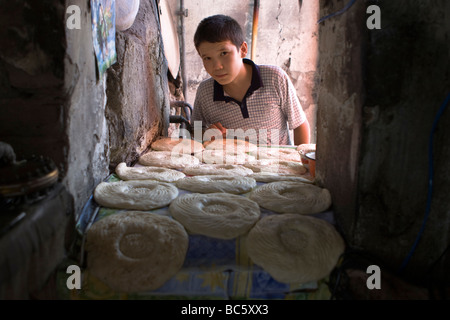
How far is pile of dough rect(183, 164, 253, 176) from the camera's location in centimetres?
201

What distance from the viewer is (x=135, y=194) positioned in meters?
1.59

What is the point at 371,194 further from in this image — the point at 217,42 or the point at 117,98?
the point at 217,42

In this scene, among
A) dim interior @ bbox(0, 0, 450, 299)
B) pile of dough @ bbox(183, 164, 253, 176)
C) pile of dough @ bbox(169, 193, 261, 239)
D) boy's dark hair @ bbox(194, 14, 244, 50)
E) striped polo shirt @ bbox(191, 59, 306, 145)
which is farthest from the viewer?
striped polo shirt @ bbox(191, 59, 306, 145)

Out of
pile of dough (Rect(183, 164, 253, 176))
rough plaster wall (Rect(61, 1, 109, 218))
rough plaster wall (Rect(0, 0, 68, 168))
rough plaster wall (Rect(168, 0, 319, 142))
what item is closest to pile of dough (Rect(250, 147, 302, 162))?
pile of dough (Rect(183, 164, 253, 176))

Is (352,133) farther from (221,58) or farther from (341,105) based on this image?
(221,58)

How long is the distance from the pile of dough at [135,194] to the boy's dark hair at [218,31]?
1680 mm

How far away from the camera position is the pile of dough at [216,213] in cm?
131

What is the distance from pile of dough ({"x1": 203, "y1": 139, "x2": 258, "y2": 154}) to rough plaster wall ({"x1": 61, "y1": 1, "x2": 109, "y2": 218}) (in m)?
1.22

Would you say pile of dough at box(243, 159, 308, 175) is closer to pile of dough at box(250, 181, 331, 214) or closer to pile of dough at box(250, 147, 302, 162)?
pile of dough at box(250, 147, 302, 162)

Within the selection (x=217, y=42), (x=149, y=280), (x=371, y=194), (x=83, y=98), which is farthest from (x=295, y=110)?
(x=149, y=280)

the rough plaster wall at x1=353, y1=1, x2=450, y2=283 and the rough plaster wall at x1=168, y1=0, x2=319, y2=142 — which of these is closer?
the rough plaster wall at x1=353, y1=1, x2=450, y2=283

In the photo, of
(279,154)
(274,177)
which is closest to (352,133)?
(274,177)

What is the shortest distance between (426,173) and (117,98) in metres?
1.94

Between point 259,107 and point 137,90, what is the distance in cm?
148
